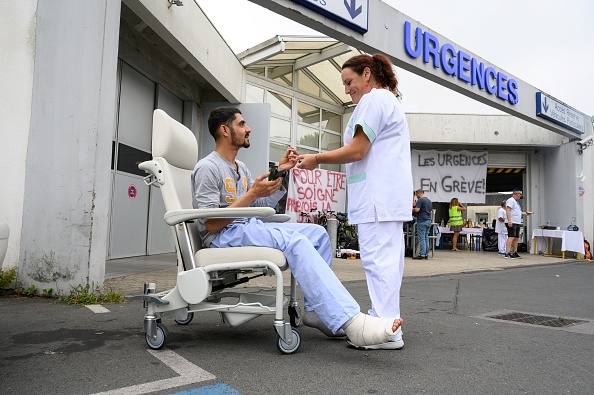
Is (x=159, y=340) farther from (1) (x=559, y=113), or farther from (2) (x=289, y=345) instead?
(1) (x=559, y=113)

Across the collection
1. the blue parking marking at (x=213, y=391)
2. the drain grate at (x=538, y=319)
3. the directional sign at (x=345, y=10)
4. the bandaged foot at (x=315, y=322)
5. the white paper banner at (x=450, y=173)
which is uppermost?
the directional sign at (x=345, y=10)

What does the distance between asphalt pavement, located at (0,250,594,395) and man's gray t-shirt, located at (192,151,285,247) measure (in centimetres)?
71

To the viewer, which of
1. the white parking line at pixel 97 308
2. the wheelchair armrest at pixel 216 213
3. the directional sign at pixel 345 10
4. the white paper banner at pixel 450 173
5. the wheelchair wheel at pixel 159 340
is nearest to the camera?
the wheelchair armrest at pixel 216 213

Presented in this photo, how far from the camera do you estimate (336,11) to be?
739cm

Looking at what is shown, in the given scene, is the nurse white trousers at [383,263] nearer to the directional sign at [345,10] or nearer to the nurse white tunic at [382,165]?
the nurse white tunic at [382,165]

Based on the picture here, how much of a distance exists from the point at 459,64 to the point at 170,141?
904cm

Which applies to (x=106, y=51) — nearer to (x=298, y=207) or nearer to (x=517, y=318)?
(x=517, y=318)

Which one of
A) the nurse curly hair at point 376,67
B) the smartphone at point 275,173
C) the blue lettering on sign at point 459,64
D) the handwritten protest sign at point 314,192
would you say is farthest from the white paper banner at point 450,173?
the smartphone at point 275,173

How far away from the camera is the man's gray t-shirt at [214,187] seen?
274 centimetres

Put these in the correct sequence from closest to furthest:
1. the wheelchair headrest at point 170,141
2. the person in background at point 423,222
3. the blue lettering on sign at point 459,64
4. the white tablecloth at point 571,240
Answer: the wheelchair headrest at point 170,141 < the blue lettering on sign at point 459,64 < the person in background at point 423,222 < the white tablecloth at point 571,240

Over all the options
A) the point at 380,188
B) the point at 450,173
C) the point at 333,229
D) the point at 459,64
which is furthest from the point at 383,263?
the point at 450,173

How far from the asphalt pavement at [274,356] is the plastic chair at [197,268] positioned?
0.55 ft

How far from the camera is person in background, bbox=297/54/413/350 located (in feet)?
8.76

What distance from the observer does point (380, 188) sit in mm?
2717
